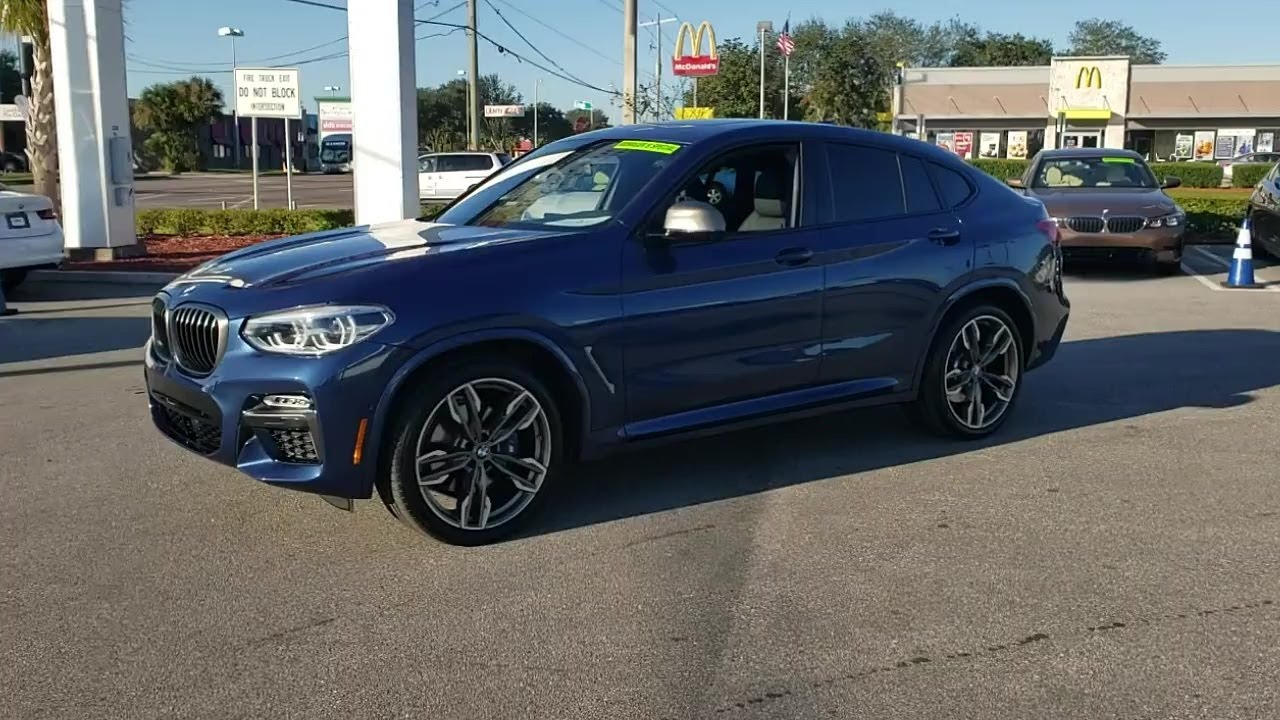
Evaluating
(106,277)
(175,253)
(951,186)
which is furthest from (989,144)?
(951,186)

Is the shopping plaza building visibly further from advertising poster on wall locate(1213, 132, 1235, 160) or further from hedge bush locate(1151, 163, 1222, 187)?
hedge bush locate(1151, 163, 1222, 187)

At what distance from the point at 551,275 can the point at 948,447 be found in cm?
275

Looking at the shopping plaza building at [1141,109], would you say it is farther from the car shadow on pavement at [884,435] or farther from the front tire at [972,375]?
the front tire at [972,375]

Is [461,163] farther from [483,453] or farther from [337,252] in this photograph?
[483,453]

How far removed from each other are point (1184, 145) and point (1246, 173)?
638 inches

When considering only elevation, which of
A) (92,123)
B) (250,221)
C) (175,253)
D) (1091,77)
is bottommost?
(175,253)

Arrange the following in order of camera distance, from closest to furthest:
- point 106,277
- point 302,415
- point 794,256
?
point 302,415
point 794,256
point 106,277

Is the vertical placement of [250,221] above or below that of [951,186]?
below

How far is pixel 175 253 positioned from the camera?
16719mm

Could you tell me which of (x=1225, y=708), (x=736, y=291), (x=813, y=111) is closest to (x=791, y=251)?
(x=736, y=291)

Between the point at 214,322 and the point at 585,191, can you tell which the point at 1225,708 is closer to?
the point at 585,191

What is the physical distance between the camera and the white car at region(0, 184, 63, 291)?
11758 millimetres

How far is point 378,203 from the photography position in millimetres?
15211

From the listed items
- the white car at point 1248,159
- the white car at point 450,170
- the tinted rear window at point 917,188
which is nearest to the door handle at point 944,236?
the tinted rear window at point 917,188
